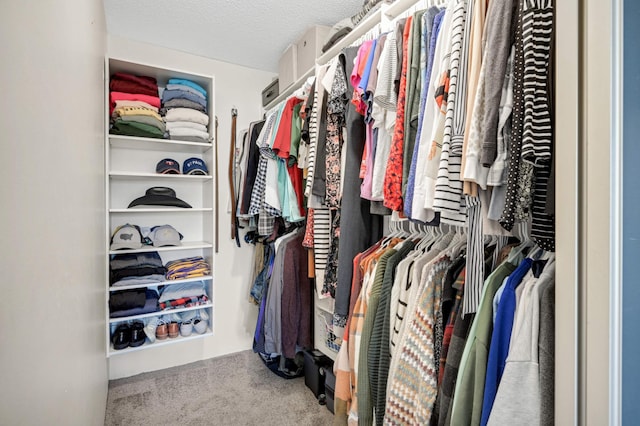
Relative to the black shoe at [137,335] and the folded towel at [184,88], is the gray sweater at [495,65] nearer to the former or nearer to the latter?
the folded towel at [184,88]

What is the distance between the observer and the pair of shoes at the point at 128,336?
202 cm

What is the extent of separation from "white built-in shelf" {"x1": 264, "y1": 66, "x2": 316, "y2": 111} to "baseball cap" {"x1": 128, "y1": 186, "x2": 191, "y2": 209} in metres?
1.07

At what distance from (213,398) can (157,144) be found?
1.78 m

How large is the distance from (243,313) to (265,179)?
131cm

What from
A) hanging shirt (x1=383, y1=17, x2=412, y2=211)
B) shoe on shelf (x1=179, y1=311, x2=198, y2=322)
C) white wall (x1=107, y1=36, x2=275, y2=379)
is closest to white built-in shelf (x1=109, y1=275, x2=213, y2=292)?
shoe on shelf (x1=179, y1=311, x2=198, y2=322)

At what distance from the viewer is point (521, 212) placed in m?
Result: 0.70

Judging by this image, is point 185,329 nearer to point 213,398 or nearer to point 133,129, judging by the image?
point 213,398

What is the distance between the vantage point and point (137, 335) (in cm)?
208

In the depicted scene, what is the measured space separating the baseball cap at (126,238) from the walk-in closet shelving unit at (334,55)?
1.25 metres

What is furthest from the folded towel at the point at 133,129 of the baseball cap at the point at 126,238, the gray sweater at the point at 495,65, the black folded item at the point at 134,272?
the gray sweater at the point at 495,65
